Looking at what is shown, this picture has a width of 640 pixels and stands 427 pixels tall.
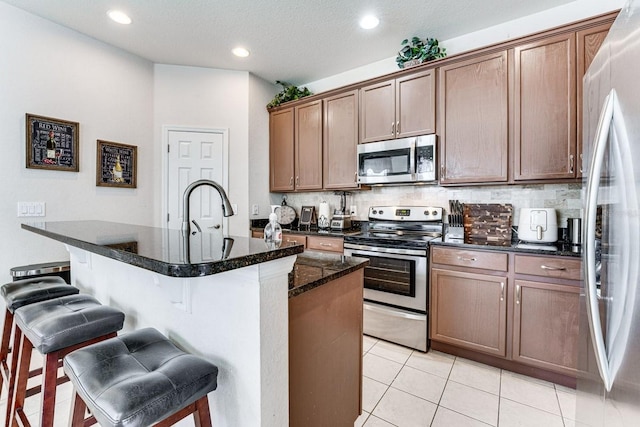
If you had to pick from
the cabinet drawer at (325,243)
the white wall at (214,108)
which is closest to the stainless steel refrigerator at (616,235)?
the cabinet drawer at (325,243)

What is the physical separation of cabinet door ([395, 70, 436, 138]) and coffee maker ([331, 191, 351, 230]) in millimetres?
1033

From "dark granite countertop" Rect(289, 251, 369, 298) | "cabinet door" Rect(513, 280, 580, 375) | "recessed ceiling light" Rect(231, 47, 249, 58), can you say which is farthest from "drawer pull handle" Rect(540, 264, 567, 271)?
"recessed ceiling light" Rect(231, 47, 249, 58)

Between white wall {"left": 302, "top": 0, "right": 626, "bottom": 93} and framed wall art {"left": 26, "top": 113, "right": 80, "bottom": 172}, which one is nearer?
white wall {"left": 302, "top": 0, "right": 626, "bottom": 93}

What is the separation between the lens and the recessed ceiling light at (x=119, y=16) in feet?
8.23

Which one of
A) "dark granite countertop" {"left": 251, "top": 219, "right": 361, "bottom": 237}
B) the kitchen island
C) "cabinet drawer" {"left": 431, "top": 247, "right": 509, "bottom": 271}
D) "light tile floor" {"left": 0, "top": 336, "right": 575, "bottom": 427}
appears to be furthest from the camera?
"dark granite countertop" {"left": 251, "top": 219, "right": 361, "bottom": 237}

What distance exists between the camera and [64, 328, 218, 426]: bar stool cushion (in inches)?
30.4

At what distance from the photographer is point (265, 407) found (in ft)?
3.11

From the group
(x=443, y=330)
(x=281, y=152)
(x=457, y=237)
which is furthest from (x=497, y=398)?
(x=281, y=152)

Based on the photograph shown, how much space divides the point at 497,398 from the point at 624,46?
6.57 feet

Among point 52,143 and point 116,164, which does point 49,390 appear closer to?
point 52,143

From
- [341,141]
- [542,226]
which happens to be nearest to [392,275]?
[542,226]

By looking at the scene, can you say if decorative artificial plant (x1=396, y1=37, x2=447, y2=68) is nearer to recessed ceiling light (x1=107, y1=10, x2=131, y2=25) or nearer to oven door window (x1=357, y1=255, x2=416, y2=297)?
oven door window (x1=357, y1=255, x2=416, y2=297)

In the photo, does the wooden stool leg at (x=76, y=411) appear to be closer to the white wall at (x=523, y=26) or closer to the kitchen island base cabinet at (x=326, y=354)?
the kitchen island base cabinet at (x=326, y=354)

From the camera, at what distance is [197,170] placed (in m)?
3.53
